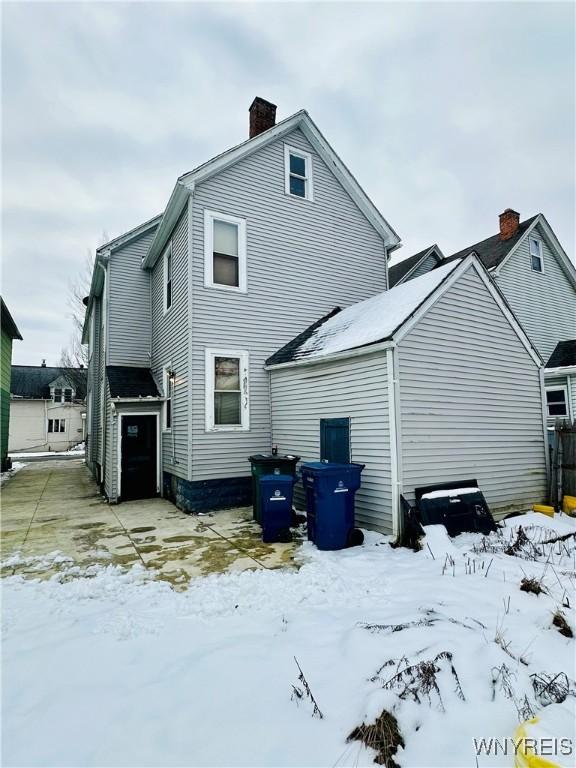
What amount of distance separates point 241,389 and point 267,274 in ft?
10.9

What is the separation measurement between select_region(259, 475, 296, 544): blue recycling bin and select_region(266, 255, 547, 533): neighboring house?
5.15ft

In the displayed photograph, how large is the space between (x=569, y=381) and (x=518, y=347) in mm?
7581

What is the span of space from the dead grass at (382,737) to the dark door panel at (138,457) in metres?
10.3

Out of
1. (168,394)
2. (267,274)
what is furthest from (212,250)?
(168,394)

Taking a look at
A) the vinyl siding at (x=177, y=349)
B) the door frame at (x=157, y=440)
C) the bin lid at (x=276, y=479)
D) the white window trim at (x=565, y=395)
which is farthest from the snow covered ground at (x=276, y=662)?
the white window trim at (x=565, y=395)

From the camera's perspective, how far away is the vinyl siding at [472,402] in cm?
729

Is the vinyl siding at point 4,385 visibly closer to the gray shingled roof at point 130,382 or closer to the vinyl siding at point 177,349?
the gray shingled roof at point 130,382

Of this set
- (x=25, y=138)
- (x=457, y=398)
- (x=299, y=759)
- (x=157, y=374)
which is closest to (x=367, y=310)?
(x=457, y=398)

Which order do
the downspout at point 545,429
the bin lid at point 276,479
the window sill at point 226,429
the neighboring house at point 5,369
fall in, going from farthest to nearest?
the neighboring house at point 5,369, the window sill at point 226,429, the downspout at point 545,429, the bin lid at point 276,479

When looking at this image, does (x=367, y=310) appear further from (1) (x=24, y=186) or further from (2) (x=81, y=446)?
(2) (x=81, y=446)

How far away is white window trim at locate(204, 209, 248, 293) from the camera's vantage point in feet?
33.1

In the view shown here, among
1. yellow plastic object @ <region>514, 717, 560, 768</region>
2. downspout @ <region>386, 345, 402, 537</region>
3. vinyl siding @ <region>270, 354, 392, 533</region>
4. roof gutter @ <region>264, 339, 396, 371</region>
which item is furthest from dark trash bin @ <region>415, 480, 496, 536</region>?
yellow plastic object @ <region>514, 717, 560, 768</region>

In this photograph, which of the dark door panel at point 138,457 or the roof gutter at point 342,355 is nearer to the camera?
the roof gutter at point 342,355

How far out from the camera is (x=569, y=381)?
1468cm
